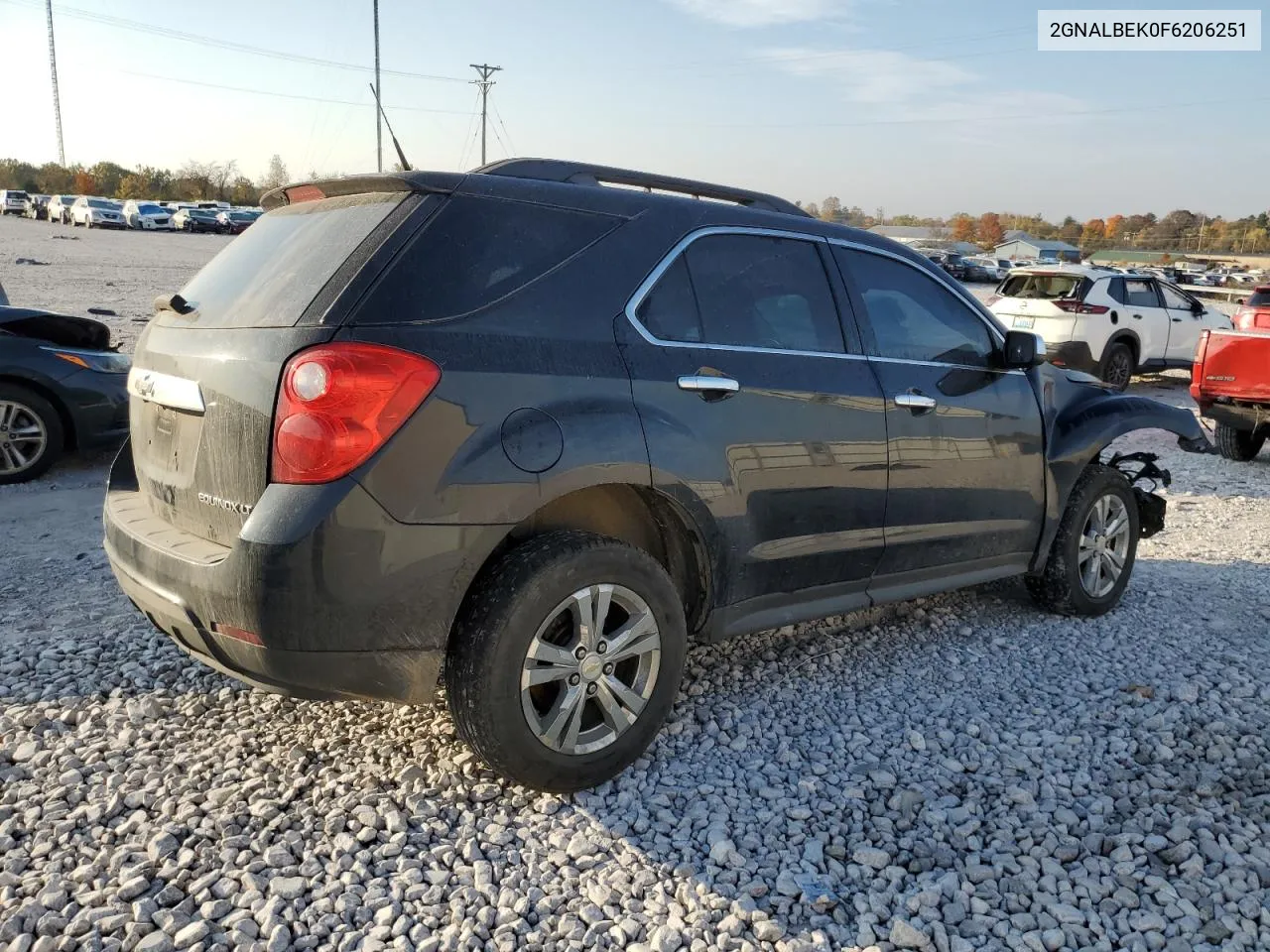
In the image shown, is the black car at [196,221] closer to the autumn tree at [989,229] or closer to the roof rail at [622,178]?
the roof rail at [622,178]

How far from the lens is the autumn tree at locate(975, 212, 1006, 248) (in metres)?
138

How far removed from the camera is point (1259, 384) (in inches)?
359

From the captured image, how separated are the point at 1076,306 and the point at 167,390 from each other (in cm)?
1314

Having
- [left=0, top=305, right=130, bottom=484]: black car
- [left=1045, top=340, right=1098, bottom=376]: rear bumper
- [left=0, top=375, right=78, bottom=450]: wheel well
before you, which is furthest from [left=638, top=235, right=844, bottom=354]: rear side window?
[left=1045, top=340, right=1098, bottom=376]: rear bumper

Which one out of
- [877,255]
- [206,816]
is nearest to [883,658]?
[877,255]

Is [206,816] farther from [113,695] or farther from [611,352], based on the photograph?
[611,352]

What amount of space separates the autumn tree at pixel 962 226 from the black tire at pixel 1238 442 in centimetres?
13613

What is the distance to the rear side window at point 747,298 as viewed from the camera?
134 inches

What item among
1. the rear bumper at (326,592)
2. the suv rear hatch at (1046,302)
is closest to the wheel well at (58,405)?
the rear bumper at (326,592)

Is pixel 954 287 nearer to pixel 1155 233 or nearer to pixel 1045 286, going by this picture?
pixel 1045 286

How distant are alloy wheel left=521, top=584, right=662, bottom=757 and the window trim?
0.83 m

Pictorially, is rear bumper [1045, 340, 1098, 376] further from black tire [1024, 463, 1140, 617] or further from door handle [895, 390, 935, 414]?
door handle [895, 390, 935, 414]

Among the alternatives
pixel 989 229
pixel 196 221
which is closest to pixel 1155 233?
pixel 989 229

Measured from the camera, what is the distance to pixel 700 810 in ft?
10.3
